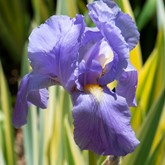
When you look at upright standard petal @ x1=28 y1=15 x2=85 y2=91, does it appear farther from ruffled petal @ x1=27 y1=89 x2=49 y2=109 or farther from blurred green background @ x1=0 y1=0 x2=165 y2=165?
blurred green background @ x1=0 y1=0 x2=165 y2=165

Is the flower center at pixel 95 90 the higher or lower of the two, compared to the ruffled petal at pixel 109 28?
lower

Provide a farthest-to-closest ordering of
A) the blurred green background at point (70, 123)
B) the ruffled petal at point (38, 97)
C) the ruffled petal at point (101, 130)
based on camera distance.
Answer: the blurred green background at point (70, 123) → the ruffled petal at point (38, 97) → the ruffled petal at point (101, 130)

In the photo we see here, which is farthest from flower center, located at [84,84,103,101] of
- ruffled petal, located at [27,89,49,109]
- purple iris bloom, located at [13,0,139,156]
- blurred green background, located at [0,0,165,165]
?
blurred green background, located at [0,0,165,165]

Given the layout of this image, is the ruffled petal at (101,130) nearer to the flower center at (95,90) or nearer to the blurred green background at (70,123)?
the flower center at (95,90)

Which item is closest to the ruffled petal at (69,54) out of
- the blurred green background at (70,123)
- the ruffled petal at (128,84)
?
the ruffled petal at (128,84)

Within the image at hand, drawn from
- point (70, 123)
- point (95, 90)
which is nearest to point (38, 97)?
point (95, 90)

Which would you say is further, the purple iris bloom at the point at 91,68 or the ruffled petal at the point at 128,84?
the ruffled petal at the point at 128,84

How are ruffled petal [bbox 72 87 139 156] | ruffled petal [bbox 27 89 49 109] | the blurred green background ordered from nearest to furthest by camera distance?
ruffled petal [bbox 72 87 139 156] < ruffled petal [bbox 27 89 49 109] < the blurred green background

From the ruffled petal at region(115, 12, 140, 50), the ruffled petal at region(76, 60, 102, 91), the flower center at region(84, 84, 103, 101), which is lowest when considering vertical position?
the flower center at region(84, 84, 103, 101)

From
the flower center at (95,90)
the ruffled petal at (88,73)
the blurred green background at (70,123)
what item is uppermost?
the ruffled petal at (88,73)

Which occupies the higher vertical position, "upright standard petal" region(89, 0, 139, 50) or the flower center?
"upright standard petal" region(89, 0, 139, 50)
